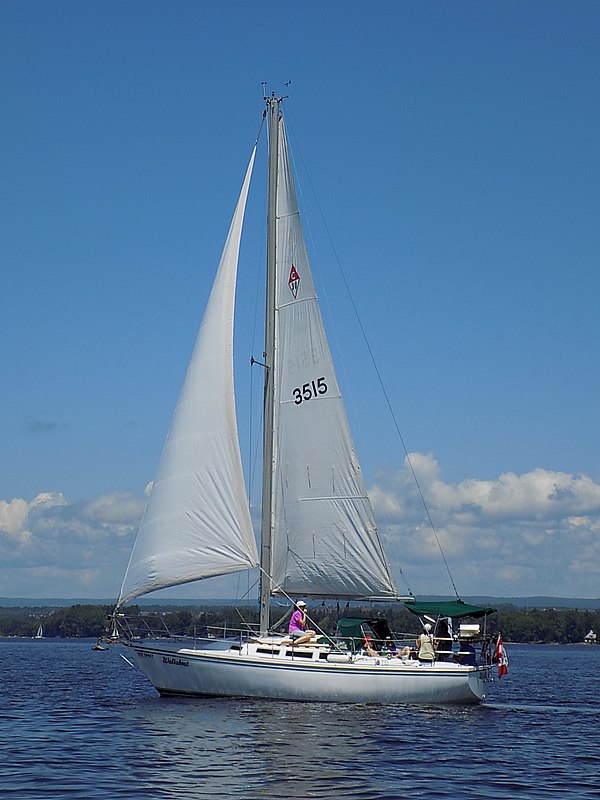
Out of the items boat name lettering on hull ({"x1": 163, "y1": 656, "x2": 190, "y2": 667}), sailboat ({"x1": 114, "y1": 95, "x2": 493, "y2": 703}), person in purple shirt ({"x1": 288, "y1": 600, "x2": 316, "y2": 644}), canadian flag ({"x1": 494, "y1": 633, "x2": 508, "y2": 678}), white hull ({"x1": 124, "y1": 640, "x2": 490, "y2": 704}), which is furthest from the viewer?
canadian flag ({"x1": 494, "y1": 633, "x2": 508, "y2": 678})

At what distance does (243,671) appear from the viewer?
3003 centimetres

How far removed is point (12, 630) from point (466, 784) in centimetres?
16467

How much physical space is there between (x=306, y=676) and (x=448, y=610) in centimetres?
514

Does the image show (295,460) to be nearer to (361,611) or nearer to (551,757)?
(361,611)

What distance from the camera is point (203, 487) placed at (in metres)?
31.9

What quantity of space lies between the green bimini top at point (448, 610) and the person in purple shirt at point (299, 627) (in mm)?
3199

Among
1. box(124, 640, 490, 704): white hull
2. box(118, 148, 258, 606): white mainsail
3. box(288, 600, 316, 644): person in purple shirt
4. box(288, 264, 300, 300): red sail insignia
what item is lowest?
box(124, 640, 490, 704): white hull

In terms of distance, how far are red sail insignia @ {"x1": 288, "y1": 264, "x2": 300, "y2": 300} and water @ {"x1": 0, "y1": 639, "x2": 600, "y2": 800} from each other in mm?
12243

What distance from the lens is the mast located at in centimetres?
3197

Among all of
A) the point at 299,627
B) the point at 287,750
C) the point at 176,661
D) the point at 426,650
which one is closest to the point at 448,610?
the point at 426,650

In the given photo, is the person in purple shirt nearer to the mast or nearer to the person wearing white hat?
the mast

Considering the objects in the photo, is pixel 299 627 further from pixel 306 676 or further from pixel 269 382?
pixel 269 382

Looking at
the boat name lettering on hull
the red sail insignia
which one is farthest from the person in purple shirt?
the red sail insignia

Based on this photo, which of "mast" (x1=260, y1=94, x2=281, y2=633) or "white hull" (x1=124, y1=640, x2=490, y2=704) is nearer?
"white hull" (x1=124, y1=640, x2=490, y2=704)
